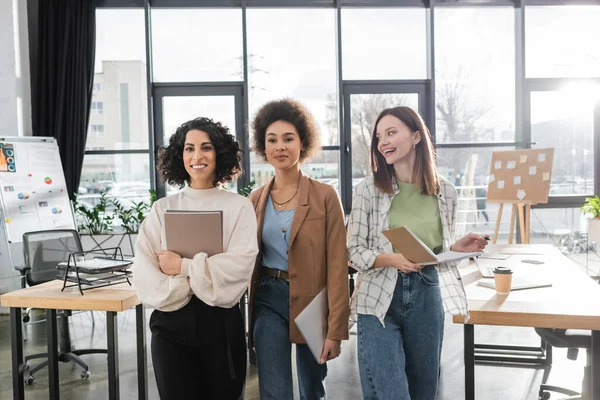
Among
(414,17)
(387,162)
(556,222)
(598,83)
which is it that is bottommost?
(556,222)

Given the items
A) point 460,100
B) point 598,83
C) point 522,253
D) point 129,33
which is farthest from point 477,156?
point 129,33

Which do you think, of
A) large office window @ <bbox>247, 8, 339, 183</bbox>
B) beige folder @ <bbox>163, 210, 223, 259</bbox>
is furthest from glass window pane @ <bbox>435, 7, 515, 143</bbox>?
beige folder @ <bbox>163, 210, 223, 259</bbox>

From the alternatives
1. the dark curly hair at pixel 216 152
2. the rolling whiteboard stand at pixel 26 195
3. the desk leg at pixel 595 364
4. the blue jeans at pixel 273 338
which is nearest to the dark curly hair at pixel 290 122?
the dark curly hair at pixel 216 152

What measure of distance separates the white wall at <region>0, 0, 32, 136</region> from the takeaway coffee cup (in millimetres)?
5082

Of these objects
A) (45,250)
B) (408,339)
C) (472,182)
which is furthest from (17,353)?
(472,182)

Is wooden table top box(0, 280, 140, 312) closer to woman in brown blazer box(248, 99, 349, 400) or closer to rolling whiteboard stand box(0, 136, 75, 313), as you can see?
woman in brown blazer box(248, 99, 349, 400)

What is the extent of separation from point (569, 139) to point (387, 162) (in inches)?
215

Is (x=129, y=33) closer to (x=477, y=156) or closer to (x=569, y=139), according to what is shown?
(x=477, y=156)

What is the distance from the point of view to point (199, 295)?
1.73 metres

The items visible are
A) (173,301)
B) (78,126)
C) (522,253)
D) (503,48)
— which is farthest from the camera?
(503,48)

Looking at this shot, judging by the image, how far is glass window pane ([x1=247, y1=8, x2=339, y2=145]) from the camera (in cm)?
621

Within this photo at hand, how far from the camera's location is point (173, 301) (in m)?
1.74

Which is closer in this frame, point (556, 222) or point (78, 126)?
point (78, 126)

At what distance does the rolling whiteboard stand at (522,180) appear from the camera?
15.5 feet
